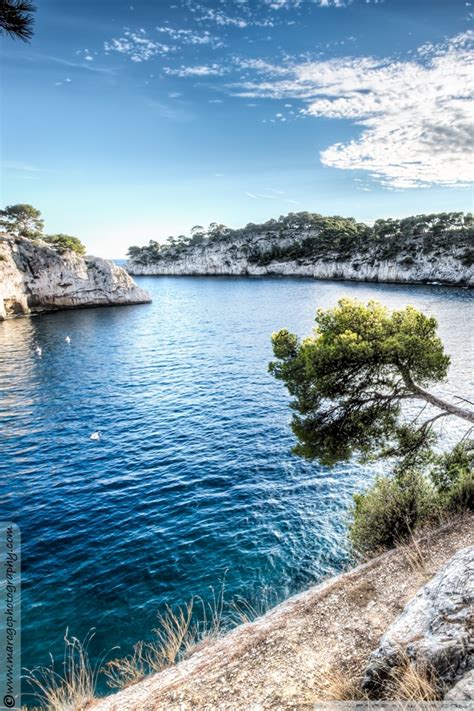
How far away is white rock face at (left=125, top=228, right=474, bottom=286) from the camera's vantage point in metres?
93.4

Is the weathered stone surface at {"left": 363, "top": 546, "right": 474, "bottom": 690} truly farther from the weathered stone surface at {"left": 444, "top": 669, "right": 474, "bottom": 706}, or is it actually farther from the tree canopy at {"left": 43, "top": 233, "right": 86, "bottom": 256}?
the tree canopy at {"left": 43, "top": 233, "right": 86, "bottom": 256}

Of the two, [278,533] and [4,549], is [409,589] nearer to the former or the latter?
[278,533]

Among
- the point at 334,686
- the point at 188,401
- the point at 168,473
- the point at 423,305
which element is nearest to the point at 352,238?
the point at 423,305

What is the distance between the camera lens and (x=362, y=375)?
13070mm

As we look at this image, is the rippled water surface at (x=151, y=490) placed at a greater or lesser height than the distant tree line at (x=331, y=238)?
lesser

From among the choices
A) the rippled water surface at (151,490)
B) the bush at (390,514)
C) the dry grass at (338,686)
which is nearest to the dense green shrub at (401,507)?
the bush at (390,514)

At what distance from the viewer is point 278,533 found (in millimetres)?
14336

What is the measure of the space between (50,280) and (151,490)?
6478cm

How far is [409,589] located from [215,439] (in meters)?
14.6

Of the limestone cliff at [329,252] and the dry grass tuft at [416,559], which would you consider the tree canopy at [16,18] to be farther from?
the limestone cliff at [329,252]

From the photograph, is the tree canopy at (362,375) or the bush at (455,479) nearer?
the bush at (455,479)

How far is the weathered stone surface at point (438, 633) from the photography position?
4.95 meters

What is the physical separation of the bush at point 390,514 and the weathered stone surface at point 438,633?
5.39 m

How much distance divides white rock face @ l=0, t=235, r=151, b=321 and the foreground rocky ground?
6655 centimetres
